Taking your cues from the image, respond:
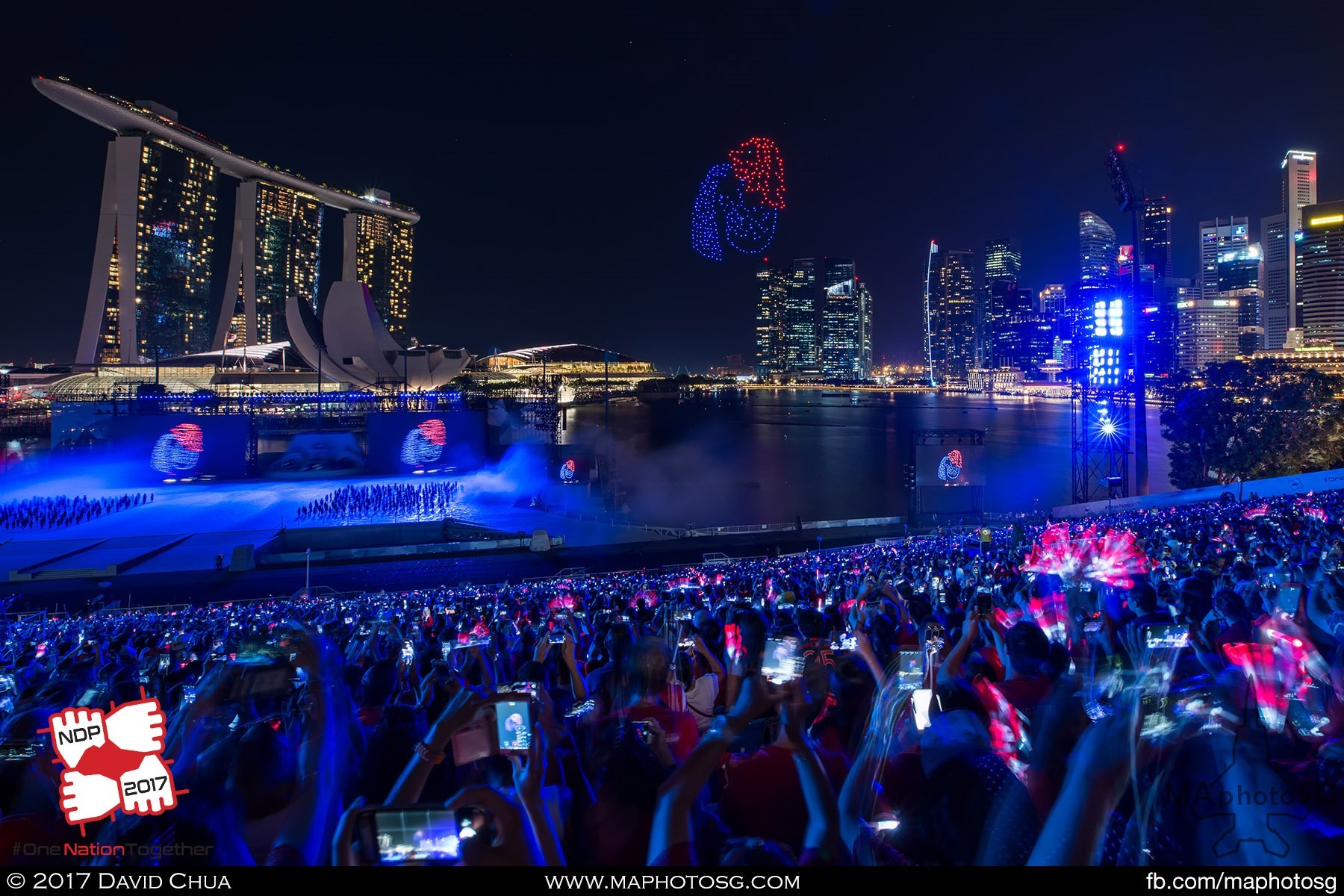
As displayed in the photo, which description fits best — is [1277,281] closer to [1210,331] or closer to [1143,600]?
[1210,331]

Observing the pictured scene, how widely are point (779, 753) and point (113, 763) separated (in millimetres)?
1547

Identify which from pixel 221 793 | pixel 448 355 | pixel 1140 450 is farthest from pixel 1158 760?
pixel 448 355

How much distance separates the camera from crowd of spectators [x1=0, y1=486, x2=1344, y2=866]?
57.1 inches

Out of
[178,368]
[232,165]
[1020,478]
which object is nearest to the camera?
[1020,478]

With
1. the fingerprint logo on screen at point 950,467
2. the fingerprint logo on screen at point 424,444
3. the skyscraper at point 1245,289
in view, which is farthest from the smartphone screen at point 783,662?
the skyscraper at point 1245,289

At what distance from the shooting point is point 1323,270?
9406 centimetres

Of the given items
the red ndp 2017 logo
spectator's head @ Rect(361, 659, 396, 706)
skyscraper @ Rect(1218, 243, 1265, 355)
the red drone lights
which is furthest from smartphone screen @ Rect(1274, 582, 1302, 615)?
skyscraper @ Rect(1218, 243, 1265, 355)

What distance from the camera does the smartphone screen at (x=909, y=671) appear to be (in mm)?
2238

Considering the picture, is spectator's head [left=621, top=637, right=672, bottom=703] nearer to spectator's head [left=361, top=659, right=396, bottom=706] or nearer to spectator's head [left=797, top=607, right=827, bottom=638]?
spectator's head [left=361, top=659, right=396, bottom=706]

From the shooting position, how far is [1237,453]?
25438 mm

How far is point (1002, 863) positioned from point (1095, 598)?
3.07 metres

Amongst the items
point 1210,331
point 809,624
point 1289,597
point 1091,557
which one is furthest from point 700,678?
point 1210,331

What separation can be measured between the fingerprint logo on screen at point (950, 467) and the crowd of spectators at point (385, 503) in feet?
44.6

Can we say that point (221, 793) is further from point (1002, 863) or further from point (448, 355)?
point (448, 355)
